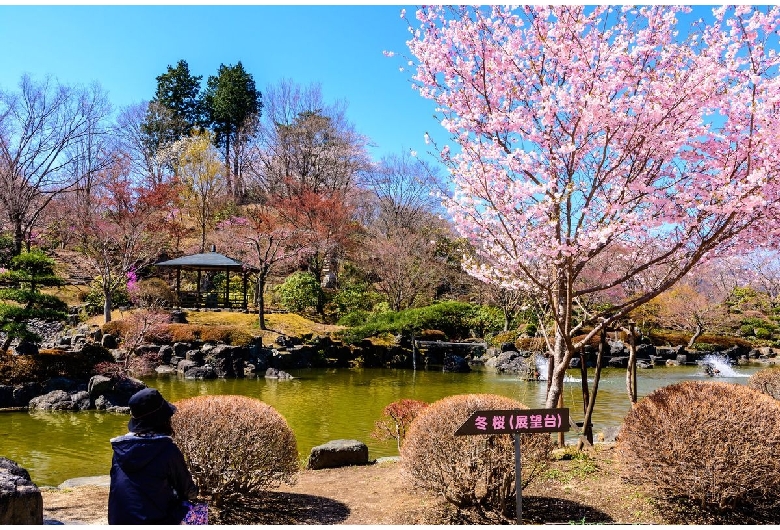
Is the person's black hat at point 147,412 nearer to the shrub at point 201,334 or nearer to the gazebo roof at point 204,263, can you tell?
the shrub at point 201,334

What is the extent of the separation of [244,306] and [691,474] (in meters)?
23.6

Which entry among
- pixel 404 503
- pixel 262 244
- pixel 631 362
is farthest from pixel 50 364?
pixel 262 244

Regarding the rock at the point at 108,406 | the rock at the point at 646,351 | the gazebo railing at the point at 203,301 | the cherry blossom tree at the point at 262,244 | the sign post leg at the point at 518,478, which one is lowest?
the rock at the point at 108,406

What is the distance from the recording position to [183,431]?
484 cm

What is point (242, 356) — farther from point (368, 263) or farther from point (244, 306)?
Result: point (368, 263)

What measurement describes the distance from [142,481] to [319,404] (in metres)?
10.6

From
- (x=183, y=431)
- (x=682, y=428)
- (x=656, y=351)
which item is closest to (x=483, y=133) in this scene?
(x=682, y=428)

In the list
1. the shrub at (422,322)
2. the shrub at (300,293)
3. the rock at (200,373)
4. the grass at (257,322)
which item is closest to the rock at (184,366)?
the rock at (200,373)

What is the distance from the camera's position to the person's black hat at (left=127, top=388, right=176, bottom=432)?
9.61 ft

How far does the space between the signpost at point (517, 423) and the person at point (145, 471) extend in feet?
6.48

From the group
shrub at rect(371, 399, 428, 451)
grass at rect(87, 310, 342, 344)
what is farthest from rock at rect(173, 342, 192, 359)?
shrub at rect(371, 399, 428, 451)

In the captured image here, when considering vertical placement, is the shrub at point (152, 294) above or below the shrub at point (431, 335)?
above

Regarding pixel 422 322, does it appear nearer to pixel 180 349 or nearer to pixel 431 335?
pixel 431 335

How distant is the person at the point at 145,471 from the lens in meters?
2.91
